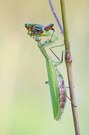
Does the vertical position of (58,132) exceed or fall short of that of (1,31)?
it falls short

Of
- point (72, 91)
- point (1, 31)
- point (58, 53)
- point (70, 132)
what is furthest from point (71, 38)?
point (72, 91)

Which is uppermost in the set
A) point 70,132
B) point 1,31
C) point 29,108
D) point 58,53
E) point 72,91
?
point 1,31

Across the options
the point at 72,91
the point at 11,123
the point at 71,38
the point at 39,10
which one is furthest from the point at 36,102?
the point at 72,91

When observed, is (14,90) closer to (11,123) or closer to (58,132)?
(11,123)

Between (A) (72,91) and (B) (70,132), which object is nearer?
(A) (72,91)

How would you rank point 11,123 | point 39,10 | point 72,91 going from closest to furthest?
1. point 72,91
2. point 11,123
3. point 39,10

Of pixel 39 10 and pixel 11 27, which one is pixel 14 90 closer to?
pixel 11 27

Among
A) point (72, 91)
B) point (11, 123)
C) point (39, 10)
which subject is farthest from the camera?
point (39, 10)
